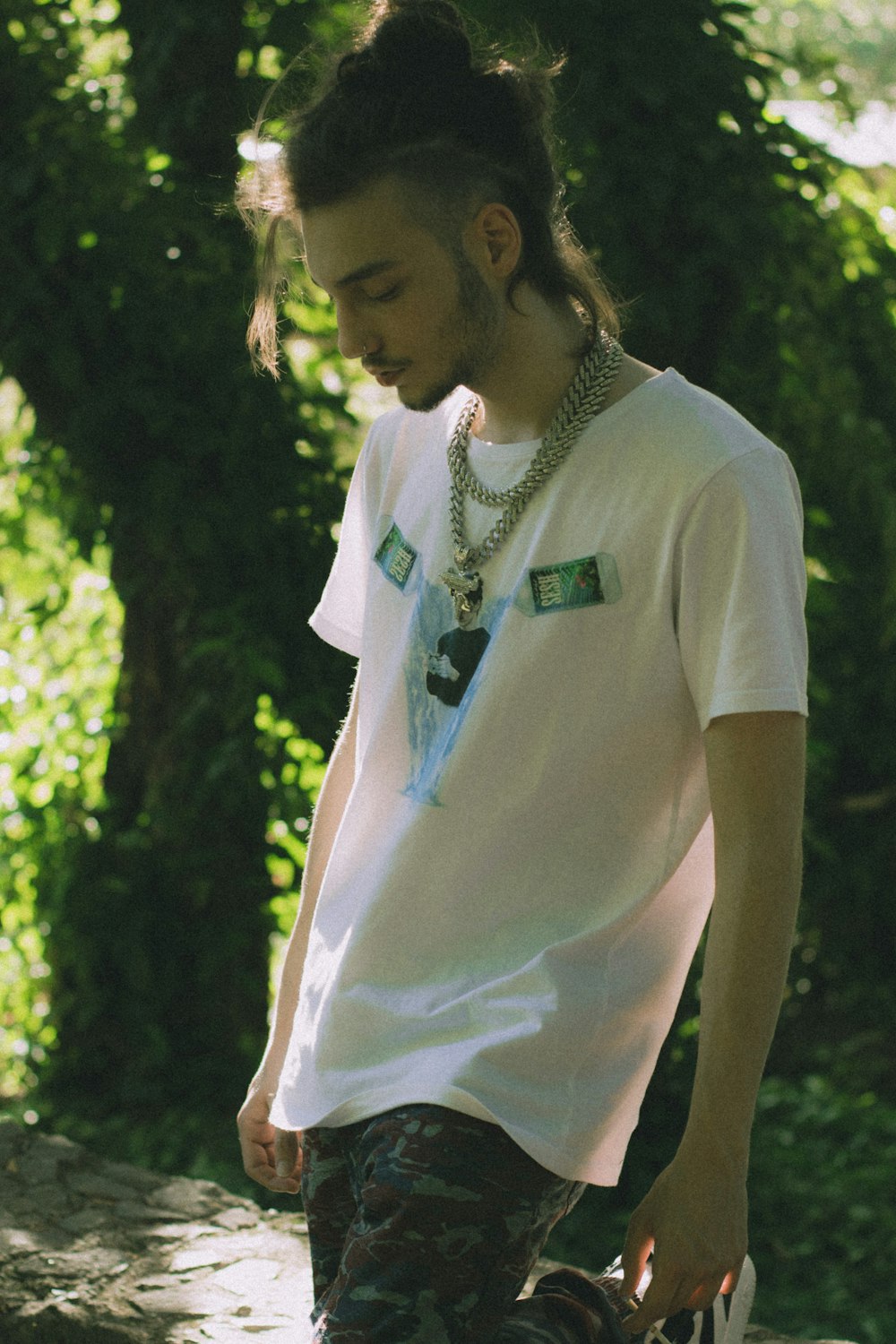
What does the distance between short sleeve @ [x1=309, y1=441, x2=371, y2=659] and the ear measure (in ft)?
1.24

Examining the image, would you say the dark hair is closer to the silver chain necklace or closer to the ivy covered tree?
the silver chain necklace

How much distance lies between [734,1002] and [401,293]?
28.8 inches

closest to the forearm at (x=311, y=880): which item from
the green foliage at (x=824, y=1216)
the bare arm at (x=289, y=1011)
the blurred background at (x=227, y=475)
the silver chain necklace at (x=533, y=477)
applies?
the bare arm at (x=289, y=1011)

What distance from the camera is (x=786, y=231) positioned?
10.8ft

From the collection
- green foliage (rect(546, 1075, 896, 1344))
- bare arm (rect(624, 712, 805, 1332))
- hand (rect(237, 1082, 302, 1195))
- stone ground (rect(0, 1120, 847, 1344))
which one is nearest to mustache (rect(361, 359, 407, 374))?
bare arm (rect(624, 712, 805, 1332))

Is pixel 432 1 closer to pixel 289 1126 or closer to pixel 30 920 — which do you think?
pixel 289 1126

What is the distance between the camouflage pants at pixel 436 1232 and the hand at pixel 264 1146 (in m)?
0.36

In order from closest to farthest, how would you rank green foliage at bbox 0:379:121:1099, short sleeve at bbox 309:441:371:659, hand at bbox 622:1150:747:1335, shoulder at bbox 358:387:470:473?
hand at bbox 622:1150:747:1335 < shoulder at bbox 358:387:470:473 < short sleeve at bbox 309:441:371:659 < green foliage at bbox 0:379:121:1099

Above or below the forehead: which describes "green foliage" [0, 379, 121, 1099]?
below

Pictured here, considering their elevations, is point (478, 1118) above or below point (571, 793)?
below

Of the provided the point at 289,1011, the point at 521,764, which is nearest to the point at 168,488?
the point at 289,1011

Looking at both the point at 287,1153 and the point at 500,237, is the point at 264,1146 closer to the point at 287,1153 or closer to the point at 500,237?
the point at 287,1153

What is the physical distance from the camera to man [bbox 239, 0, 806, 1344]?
1.28m

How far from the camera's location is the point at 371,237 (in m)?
1.45
